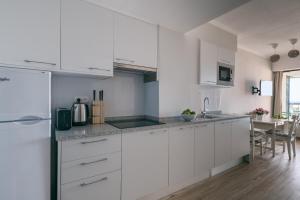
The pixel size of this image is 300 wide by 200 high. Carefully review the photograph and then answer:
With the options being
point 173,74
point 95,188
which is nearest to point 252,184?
point 173,74

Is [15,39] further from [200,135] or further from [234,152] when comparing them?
[234,152]

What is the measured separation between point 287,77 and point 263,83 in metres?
1.65

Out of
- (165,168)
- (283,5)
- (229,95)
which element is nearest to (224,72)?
(229,95)

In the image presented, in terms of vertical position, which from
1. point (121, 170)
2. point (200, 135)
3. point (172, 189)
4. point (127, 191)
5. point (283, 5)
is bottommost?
point (172, 189)

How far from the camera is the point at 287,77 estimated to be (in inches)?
224

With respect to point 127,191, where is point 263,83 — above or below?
above

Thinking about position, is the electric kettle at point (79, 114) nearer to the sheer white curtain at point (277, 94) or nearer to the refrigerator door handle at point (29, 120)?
the refrigerator door handle at point (29, 120)

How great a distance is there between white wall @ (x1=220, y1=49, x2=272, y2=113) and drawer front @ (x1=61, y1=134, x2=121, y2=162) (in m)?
2.79

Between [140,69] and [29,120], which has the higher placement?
[140,69]

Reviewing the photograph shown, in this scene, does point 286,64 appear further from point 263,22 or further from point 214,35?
point 214,35

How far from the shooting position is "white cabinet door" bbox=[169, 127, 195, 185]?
2.11 m

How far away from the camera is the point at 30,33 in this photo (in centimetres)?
143

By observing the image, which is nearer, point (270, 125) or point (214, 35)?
point (214, 35)

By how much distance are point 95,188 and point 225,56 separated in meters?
3.06
